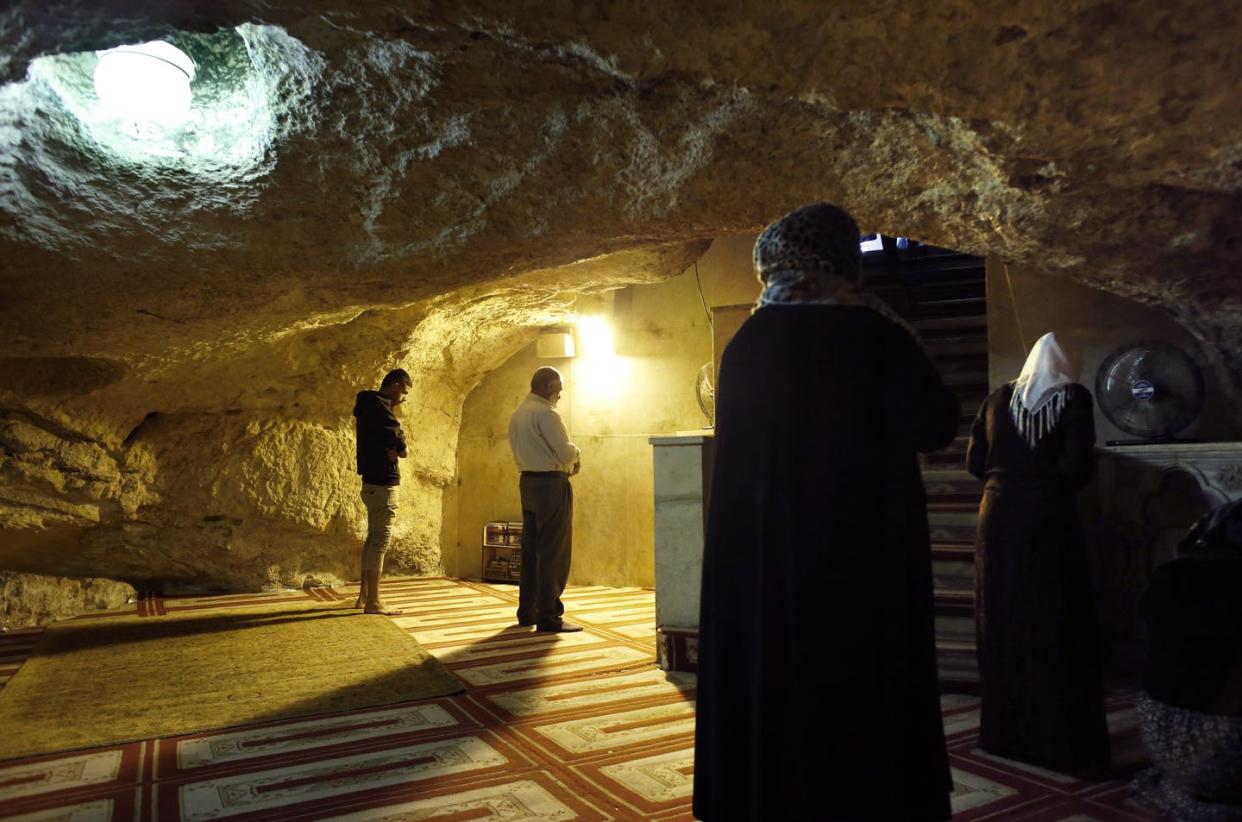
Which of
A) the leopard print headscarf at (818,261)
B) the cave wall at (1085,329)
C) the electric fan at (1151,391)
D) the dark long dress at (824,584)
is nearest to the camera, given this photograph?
the dark long dress at (824,584)

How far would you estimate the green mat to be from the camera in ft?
11.7

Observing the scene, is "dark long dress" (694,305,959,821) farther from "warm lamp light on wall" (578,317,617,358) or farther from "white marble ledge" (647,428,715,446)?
"warm lamp light on wall" (578,317,617,358)

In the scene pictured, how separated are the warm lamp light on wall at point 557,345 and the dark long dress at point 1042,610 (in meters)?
5.43

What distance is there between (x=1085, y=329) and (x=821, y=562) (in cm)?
410

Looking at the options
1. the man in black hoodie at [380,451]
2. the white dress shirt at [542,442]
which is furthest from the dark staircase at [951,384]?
the man in black hoodie at [380,451]

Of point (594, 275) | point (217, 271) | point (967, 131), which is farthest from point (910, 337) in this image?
point (594, 275)

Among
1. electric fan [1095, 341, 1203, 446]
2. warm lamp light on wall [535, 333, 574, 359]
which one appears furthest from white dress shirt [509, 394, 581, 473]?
electric fan [1095, 341, 1203, 446]

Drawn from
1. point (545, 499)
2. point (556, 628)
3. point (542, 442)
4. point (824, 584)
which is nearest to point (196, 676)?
point (556, 628)

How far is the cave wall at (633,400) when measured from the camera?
7.59 metres

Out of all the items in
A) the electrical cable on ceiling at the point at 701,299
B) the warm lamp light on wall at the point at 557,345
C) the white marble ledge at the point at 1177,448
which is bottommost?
the white marble ledge at the point at 1177,448

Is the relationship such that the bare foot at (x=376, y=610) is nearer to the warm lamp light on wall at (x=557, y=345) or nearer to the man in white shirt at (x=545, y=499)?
the man in white shirt at (x=545, y=499)

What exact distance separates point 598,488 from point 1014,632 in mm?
5176

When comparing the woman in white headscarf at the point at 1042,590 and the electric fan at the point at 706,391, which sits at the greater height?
the electric fan at the point at 706,391

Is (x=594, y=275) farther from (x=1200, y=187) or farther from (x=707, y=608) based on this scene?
(x=707, y=608)
